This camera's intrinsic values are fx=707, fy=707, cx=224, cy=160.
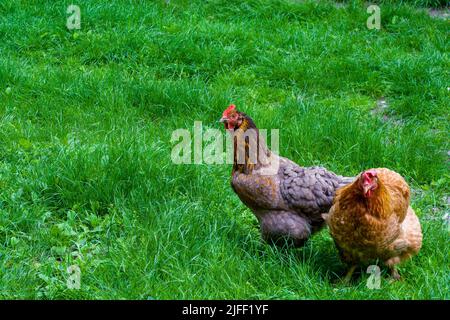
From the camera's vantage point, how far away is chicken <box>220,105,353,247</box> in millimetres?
4066

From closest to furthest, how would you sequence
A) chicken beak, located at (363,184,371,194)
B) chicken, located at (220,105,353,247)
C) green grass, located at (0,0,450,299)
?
chicken beak, located at (363,184,371,194) < green grass, located at (0,0,450,299) < chicken, located at (220,105,353,247)

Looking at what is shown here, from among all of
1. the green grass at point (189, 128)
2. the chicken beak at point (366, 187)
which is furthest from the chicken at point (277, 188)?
the chicken beak at point (366, 187)

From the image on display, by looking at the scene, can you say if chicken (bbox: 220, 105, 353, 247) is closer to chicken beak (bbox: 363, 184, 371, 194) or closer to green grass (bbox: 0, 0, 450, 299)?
green grass (bbox: 0, 0, 450, 299)

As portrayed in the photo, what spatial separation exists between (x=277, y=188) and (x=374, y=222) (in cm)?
67

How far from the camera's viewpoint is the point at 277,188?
13.5 ft

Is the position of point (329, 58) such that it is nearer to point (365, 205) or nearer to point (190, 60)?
point (190, 60)

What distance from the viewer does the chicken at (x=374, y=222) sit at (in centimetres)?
367

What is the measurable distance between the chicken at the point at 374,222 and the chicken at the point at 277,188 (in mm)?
164

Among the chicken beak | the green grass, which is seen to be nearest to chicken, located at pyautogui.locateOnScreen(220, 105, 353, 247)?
the green grass

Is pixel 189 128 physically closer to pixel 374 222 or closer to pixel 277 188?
pixel 277 188

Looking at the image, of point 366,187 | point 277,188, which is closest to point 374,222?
point 366,187

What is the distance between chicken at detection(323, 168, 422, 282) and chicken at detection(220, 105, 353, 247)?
164mm
